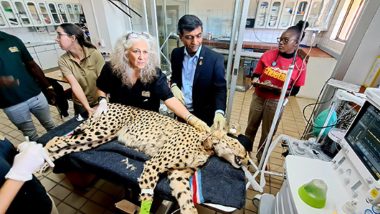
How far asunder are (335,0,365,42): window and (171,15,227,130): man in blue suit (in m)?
3.18

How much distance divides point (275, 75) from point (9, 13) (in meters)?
6.17

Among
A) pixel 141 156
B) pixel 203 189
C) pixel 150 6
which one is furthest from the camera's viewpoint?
pixel 150 6

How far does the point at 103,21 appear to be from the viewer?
9.17 ft

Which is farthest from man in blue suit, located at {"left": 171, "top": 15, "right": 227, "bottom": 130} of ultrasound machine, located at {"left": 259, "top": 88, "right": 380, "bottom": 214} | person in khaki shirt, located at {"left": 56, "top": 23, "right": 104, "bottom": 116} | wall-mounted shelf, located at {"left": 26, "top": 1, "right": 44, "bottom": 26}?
wall-mounted shelf, located at {"left": 26, "top": 1, "right": 44, "bottom": 26}

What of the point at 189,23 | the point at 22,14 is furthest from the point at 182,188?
the point at 22,14

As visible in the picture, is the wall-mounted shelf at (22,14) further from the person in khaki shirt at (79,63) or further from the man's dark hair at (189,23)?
the man's dark hair at (189,23)

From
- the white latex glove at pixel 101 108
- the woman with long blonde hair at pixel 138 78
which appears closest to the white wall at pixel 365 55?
the woman with long blonde hair at pixel 138 78

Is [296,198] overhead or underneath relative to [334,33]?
underneath

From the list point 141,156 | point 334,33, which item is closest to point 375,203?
point 141,156

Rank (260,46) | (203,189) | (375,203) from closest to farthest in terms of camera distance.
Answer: (375,203) → (203,189) → (260,46)

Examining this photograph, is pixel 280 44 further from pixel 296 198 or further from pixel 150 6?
pixel 150 6

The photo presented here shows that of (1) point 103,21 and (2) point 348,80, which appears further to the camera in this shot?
(1) point 103,21

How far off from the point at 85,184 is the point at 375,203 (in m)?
2.06

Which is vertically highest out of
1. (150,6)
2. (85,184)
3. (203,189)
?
(150,6)
